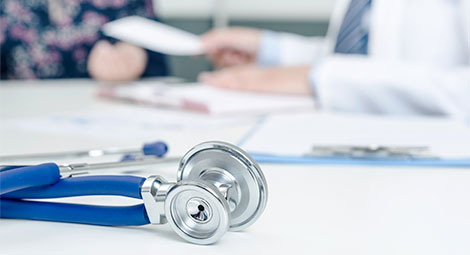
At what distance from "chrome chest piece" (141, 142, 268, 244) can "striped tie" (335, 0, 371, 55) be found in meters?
0.57

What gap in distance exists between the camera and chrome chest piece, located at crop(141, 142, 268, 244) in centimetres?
24

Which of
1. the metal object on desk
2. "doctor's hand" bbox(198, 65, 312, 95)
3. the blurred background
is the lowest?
the metal object on desk

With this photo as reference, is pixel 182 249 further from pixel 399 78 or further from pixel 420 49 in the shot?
pixel 420 49

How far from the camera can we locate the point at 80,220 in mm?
278

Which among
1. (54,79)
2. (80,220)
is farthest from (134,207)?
(54,79)

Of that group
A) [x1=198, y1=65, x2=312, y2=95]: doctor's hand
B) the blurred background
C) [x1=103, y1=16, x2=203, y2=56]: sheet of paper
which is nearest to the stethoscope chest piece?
[x1=198, y1=65, x2=312, y2=95]: doctor's hand

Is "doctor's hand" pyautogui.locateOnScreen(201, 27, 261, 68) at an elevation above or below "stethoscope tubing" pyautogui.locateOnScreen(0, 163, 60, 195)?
above

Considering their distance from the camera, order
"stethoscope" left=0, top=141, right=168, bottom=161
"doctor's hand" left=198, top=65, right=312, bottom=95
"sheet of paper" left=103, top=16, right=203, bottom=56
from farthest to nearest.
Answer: "sheet of paper" left=103, top=16, right=203, bottom=56
"doctor's hand" left=198, top=65, right=312, bottom=95
"stethoscope" left=0, top=141, right=168, bottom=161

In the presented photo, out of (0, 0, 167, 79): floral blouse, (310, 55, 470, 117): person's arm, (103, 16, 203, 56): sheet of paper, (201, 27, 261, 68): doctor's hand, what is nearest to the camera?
(310, 55, 470, 117): person's arm

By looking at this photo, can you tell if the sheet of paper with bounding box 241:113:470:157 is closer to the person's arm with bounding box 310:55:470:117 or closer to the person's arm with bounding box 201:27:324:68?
the person's arm with bounding box 310:55:470:117

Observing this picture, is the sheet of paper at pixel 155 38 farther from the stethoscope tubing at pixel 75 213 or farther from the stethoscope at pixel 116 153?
the stethoscope tubing at pixel 75 213

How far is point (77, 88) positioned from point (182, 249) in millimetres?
962

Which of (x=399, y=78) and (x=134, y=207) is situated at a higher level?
(x=399, y=78)

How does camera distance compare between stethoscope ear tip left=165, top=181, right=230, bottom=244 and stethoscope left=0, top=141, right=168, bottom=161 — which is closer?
stethoscope ear tip left=165, top=181, right=230, bottom=244
